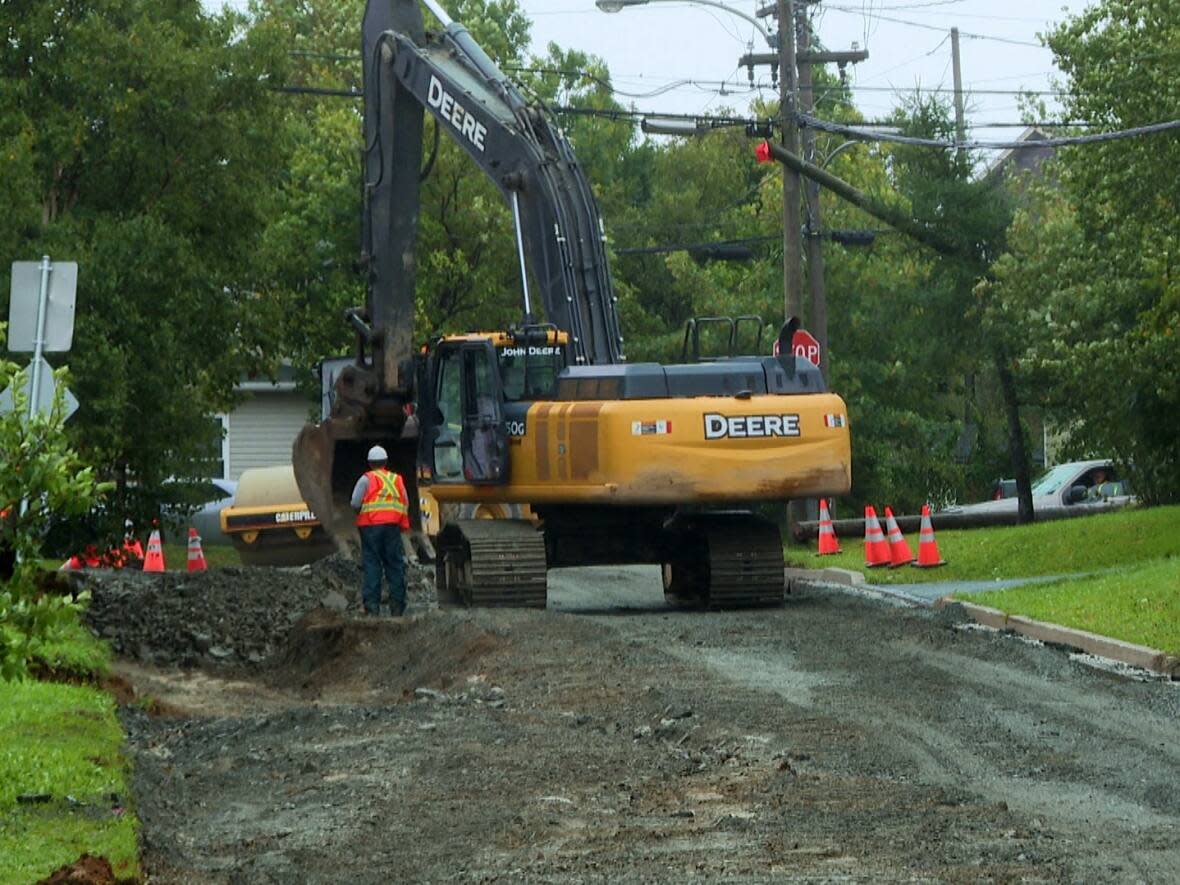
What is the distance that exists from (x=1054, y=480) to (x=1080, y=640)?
2710 centimetres

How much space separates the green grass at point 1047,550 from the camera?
25.1 metres

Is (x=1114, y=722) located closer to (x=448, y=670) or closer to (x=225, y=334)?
(x=448, y=670)

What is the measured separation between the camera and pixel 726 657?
53.9ft

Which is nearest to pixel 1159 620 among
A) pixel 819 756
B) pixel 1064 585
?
pixel 1064 585

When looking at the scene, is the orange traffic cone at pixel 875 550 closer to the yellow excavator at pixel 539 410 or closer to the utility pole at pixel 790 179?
the yellow excavator at pixel 539 410

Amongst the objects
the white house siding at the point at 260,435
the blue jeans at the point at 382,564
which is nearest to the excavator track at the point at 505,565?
the blue jeans at the point at 382,564

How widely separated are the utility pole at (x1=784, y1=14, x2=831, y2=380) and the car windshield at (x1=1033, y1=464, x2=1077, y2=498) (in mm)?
9111

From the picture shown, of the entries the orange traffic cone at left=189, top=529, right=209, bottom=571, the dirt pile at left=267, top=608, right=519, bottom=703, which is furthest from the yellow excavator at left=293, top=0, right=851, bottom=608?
the orange traffic cone at left=189, top=529, right=209, bottom=571

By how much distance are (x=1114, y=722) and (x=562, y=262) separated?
32.6 ft

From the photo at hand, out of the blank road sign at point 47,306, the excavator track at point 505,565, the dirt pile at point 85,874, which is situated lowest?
the dirt pile at point 85,874

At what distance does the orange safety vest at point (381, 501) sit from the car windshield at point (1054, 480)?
965 inches

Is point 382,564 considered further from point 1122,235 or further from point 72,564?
point 1122,235

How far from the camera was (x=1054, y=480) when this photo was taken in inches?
1720

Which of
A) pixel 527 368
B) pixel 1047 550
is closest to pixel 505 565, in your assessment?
pixel 527 368
